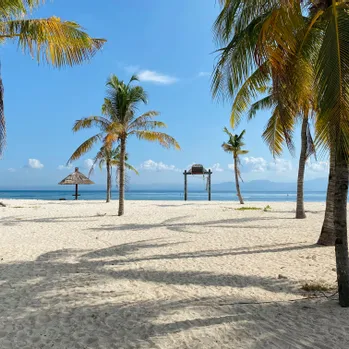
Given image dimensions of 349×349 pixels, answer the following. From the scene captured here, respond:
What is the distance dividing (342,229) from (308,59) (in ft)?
11.6

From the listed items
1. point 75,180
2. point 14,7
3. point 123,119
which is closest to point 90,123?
point 123,119

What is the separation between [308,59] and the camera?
607 cm

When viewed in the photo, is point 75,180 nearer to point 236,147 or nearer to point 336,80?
point 236,147

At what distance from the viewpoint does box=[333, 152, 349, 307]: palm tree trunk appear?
13.8 feet

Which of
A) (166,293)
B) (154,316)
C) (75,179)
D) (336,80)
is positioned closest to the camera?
(336,80)

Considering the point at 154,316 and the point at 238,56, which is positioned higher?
the point at 238,56

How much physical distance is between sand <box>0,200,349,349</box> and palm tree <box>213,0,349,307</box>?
118 centimetres

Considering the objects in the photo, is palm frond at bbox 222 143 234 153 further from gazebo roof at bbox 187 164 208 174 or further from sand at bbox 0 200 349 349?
sand at bbox 0 200 349 349

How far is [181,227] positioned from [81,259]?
5545 mm

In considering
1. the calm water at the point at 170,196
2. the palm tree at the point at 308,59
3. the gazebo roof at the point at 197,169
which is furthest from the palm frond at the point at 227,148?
the calm water at the point at 170,196

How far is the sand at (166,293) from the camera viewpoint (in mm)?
3471

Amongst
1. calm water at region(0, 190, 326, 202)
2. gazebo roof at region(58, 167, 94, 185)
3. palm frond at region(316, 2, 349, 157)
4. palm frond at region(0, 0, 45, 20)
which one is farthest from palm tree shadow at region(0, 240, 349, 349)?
calm water at region(0, 190, 326, 202)

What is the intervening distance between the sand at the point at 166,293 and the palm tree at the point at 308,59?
1.18 m

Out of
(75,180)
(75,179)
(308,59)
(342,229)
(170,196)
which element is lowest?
(170,196)
